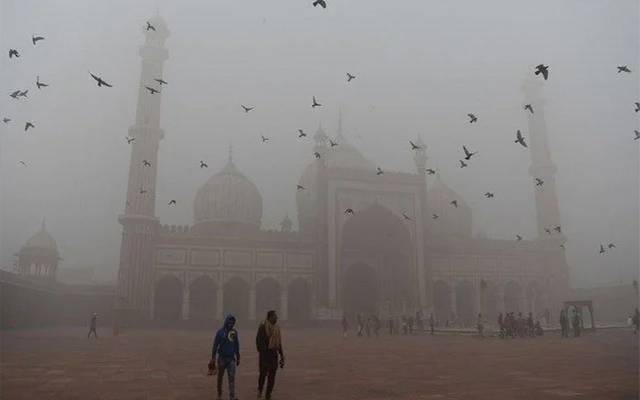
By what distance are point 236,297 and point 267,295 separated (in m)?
1.79

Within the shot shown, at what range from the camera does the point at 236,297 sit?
29.7 metres

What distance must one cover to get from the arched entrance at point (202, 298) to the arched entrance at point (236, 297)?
712 millimetres

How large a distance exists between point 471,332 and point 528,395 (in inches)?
613

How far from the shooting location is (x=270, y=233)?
3006 cm

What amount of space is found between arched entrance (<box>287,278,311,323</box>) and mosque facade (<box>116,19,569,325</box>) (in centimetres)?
6

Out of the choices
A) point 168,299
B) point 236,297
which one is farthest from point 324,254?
point 168,299

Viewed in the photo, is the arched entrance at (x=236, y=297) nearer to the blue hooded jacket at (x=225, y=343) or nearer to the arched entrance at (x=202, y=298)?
the arched entrance at (x=202, y=298)

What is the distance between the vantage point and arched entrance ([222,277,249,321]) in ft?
95.0

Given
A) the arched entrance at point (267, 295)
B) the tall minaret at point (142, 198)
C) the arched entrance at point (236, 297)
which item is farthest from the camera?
the arched entrance at point (267, 295)

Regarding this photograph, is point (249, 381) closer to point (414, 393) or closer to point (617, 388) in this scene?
point (414, 393)

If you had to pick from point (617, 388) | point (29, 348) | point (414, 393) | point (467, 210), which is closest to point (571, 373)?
point (617, 388)

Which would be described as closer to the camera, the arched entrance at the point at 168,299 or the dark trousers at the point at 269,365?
the dark trousers at the point at 269,365

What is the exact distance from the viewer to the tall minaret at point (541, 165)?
36.7 m

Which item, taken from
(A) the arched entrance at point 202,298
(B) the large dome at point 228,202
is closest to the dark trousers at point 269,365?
(A) the arched entrance at point 202,298
